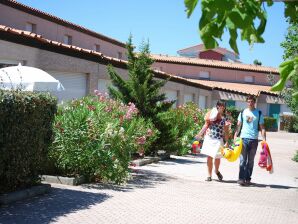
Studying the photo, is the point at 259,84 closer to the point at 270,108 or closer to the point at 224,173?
the point at 270,108

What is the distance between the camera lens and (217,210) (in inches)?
306

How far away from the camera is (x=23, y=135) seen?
291 inches

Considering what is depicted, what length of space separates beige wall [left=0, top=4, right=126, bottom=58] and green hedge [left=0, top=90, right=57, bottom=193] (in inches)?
644

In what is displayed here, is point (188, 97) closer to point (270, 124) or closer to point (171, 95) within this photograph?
point (171, 95)

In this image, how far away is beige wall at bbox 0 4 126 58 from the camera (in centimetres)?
2383

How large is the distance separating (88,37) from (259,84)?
30.8 meters

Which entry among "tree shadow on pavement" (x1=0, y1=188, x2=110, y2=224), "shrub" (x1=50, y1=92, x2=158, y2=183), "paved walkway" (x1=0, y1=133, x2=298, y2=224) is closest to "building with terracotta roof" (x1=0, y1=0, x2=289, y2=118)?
"shrub" (x1=50, y1=92, x2=158, y2=183)

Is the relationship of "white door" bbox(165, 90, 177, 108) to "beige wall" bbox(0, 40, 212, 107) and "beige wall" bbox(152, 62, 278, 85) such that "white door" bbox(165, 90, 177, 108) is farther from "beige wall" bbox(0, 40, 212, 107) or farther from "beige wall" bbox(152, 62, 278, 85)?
"beige wall" bbox(152, 62, 278, 85)

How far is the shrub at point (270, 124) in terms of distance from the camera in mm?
49094

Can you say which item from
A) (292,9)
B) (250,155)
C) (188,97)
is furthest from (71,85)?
(188,97)

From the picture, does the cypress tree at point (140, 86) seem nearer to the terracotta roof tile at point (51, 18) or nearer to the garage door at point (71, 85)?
the garage door at point (71, 85)

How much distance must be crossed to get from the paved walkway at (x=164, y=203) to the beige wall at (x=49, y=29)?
14.8m

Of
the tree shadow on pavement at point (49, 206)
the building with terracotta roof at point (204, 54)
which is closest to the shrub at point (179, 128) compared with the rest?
the tree shadow on pavement at point (49, 206)

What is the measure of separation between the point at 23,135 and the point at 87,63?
35.7ft
